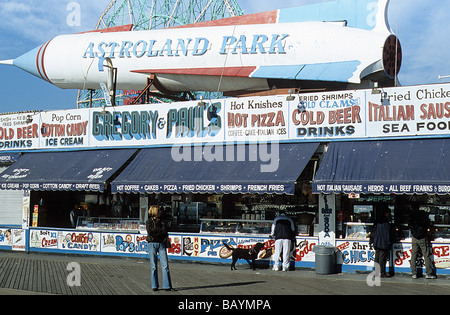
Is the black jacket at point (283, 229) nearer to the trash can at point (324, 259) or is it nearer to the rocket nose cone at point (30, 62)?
the trash can at point (324, 259)

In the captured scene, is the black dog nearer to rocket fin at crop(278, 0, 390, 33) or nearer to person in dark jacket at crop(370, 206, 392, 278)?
person in dark jacket at crop(370, 206, 392, 278)

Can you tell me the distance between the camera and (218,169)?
14742 millimetres

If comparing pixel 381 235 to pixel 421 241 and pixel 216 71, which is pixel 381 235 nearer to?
pixel 421 241

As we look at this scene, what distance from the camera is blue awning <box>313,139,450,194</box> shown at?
39.1 ft

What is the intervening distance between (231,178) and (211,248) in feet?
7.22

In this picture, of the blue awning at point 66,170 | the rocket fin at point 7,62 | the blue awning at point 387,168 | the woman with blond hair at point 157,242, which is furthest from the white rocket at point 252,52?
the woman with blond hair at point 157,242

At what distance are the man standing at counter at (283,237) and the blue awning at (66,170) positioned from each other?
549cm

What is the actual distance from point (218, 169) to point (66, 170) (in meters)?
5.46

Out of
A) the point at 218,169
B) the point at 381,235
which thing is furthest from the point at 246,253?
the point at 381,235

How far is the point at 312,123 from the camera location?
14.4 meters

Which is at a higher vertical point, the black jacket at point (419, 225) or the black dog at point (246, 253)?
the black jacket at point (419, 225)

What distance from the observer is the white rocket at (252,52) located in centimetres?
1778

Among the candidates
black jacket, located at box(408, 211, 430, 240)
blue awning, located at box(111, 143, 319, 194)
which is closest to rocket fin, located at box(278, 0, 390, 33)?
blue awning, located at box(111, 143, 319, 194)
